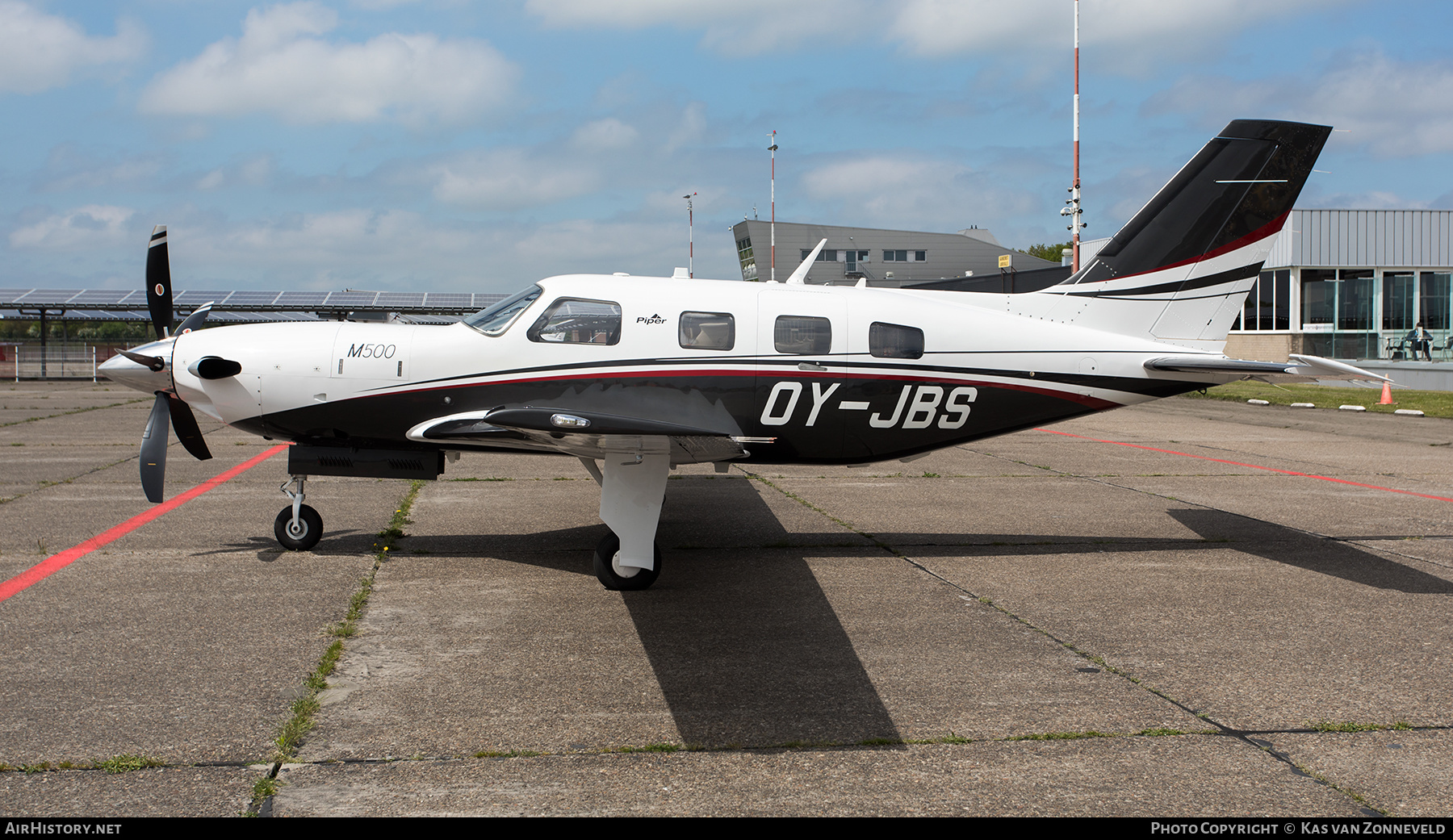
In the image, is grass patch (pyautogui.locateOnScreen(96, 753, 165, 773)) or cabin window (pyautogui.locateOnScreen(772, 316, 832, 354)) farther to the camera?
cabin window (pyautogui.locateOnScreen(772, 316, 832, 354))

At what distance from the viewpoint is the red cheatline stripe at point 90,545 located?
24.2 feet

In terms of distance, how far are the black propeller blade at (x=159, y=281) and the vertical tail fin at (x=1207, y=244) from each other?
27.7 feet

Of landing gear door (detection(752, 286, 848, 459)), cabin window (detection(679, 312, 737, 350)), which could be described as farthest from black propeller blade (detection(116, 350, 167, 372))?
landing gear door (detection(752, 286, 848, 459))

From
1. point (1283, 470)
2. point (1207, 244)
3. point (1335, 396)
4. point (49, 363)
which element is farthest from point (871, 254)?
point (1207, 244)

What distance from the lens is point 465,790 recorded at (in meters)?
4.07

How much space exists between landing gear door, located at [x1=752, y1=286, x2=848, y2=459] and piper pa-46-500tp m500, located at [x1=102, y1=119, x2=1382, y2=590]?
0.02 meters

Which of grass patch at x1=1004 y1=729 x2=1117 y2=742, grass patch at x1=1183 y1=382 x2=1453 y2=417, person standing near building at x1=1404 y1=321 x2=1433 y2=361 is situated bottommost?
grass patch at x1=1004 y1=729 x2=1117 y2=742

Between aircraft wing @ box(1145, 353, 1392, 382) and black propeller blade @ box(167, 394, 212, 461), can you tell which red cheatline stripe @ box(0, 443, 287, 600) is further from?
aircraft wing @ box(1145, 353, 1392, 382)

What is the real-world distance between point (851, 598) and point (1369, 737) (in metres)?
3.44

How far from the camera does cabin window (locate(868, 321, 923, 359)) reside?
8234mm

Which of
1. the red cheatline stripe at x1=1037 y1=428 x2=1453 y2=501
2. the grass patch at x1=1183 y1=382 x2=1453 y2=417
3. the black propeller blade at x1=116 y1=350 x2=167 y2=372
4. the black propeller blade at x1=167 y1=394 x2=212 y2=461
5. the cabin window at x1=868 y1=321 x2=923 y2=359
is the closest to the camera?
the black propeller blade at x1=116 y1=350 x2=167 y2=372

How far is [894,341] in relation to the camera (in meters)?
8.27
